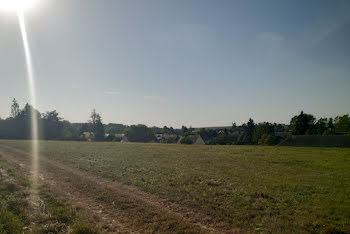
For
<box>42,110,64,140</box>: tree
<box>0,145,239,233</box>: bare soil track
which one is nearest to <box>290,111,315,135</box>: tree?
<box>0,145,239,233</box>: bare soil track

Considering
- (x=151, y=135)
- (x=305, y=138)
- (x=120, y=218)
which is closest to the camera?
(x=120, y=218)

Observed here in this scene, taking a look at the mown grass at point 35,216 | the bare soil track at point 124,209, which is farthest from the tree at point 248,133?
the mown grass at point 35,216

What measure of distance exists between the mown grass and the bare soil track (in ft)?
1.52

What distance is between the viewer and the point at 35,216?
725 centimetres

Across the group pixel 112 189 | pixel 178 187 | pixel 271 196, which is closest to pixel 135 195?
pixel 112 189

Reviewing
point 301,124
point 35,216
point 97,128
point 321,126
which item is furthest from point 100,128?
point 321,126

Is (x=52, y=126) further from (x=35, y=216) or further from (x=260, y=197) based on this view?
(x=260, y=197)

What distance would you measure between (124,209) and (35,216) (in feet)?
10.2

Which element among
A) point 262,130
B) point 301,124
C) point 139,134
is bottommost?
point 262,130

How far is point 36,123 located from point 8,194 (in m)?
98.0

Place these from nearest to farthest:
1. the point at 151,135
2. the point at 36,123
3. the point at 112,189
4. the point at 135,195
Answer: the point at 135,195 < the point at 112,189 < the point at 36,123 < the point at 151,135

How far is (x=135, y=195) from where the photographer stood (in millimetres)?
9930

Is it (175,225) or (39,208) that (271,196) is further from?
(39,208)

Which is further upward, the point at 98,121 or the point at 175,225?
the point at 98,121
